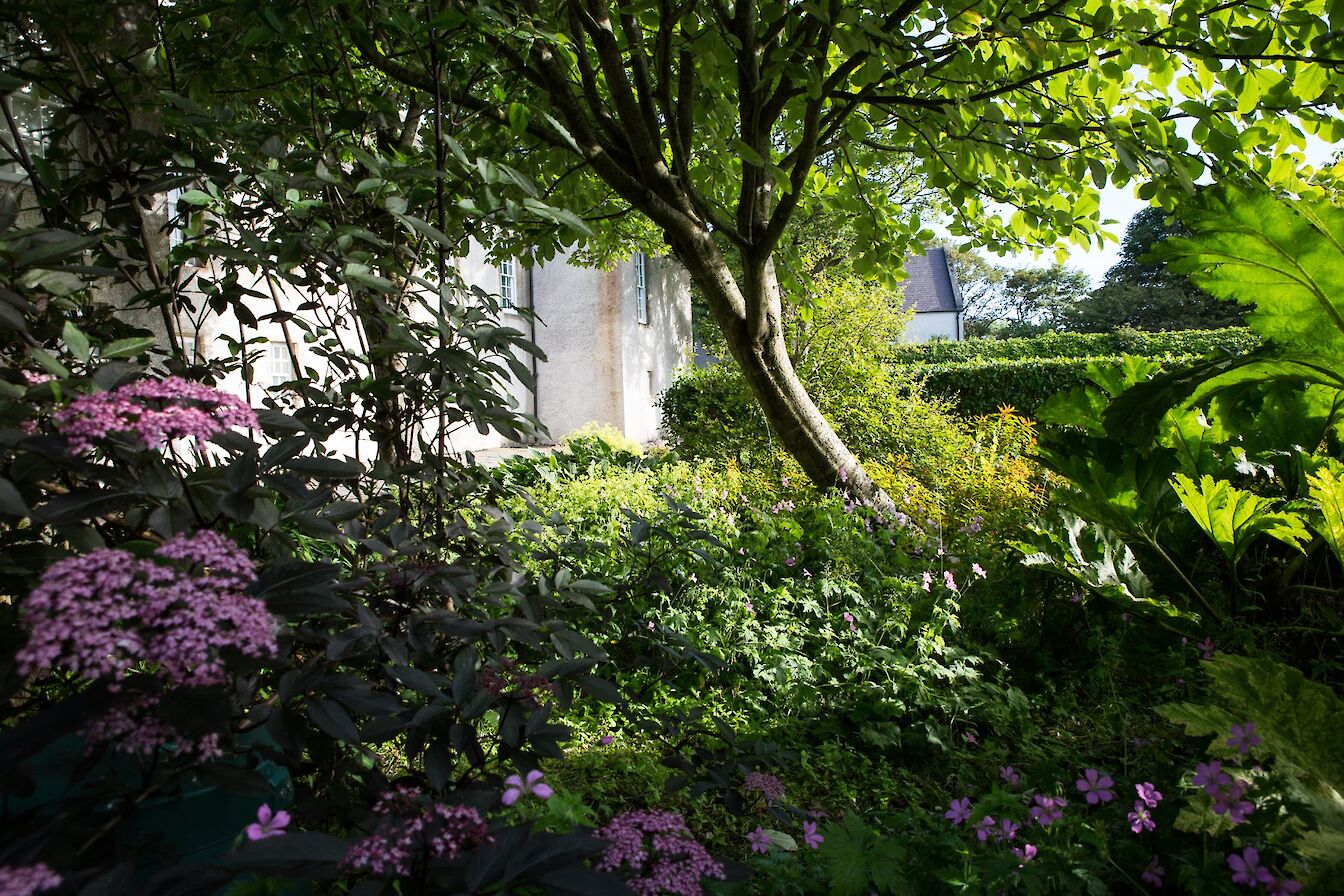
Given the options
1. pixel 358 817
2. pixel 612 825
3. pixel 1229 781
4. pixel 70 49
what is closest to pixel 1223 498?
pixel 1229 781

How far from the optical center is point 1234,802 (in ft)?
4.60

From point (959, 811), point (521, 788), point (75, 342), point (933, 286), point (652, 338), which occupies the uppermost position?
point (933, 286)

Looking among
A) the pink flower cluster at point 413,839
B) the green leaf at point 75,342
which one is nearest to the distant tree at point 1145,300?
the pink flower cluster at point 413,839

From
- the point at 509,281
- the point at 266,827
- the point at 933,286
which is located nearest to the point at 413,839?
the point at 266,827

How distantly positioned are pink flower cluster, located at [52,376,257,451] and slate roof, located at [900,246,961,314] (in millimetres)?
42692

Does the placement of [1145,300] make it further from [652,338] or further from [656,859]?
[656,859]

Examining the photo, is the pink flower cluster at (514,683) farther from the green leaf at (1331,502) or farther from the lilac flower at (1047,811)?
the green leaf at (1331,502)

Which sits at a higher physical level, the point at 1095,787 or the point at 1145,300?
the point at 1145,300

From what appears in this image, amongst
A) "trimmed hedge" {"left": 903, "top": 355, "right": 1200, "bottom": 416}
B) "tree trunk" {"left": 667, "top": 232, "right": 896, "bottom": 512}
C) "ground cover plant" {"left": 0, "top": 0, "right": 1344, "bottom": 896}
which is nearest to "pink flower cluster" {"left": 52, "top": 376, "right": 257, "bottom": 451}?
"ground cover plant" {"left": 0, "top": 0, "right": 1344, "bottom": 896}

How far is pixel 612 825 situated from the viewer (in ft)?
3.64

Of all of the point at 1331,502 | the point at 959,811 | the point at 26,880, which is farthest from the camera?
the point at 1331,502

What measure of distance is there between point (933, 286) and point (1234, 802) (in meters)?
44.6

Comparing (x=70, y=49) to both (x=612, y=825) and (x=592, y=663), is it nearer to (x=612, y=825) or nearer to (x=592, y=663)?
(x=592, y=663)

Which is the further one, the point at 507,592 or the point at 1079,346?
the point at 1079,346
